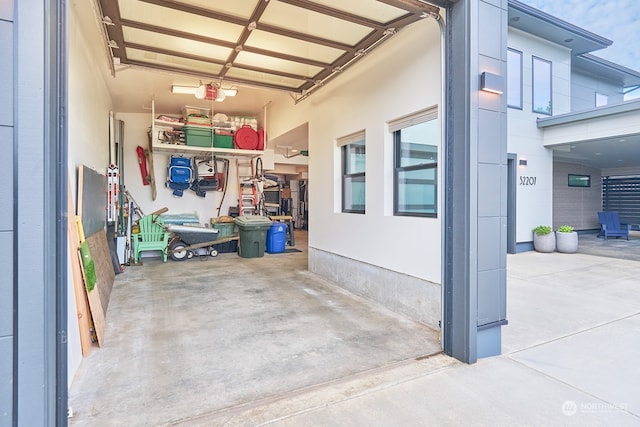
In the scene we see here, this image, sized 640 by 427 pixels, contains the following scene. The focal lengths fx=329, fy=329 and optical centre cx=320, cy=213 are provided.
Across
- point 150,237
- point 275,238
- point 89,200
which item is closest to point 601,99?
point 275,238

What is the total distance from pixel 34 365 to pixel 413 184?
359 cm

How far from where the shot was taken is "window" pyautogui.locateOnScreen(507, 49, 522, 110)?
25.4 feet

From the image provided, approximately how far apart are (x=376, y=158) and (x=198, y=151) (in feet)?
16.1

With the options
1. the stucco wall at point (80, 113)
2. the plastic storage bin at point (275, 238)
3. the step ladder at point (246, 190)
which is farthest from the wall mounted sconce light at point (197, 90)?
the plastic storage bin at point (275, 238)

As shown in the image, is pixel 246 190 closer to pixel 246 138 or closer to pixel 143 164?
pixel 246 138

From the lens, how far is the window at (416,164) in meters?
3.63

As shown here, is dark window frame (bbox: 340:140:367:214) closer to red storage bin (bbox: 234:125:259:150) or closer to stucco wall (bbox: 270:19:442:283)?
stucco wall (bbox: 270:19:442:283)

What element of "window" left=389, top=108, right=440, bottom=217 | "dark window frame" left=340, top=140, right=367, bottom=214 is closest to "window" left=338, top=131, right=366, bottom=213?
"dark window frame" left=340, top=140, right=367, bottom=214

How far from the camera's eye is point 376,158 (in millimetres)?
4320

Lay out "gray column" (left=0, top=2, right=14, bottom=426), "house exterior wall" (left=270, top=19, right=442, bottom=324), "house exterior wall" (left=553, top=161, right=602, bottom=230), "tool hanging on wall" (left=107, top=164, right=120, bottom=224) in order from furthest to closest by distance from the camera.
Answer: "house exterior wall" (left=553, top=161, right=602, bottom=230)
"tool hanging on wall" (left=107, top=164, right=120, bottom=224)
"house exterior wall" (left=270, top=19, right=442, bottom=324)
"gray column" (left=0, top=2, right=14, bottom=426)

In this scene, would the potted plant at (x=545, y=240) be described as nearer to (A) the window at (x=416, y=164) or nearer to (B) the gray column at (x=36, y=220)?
(A) the window at (x=416, y=164)

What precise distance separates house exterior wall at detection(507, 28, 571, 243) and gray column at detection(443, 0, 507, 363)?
18.9ft

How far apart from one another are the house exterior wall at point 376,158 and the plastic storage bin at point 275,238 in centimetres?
229

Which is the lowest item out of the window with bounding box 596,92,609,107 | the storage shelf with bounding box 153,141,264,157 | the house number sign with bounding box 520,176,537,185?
the house number sign with bounding box 520,176,537,185
